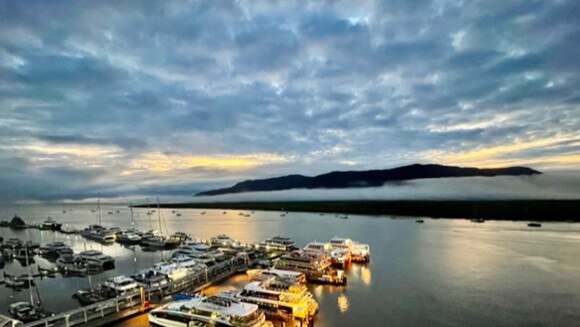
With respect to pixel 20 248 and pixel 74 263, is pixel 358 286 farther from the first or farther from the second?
pixel 20 248

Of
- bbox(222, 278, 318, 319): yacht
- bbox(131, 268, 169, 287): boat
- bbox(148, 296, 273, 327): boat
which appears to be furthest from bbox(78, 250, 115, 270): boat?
bbox(222, 278, 318, 319): yacht

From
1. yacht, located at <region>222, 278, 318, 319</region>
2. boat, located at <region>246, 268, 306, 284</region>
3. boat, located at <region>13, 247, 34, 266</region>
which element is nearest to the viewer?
yacht, located at <region>222, 278, 318, 319</region>

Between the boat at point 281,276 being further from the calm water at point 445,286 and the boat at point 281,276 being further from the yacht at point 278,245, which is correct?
the yacht at point 278,245

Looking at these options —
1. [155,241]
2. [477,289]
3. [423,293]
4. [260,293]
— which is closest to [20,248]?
[155,241]

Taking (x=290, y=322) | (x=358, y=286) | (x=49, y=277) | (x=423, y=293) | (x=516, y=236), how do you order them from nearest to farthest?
(x=290, y=322)
(x=423, y=293)
(x=358, y=286)
(x=49, y=277)
(x=516, y=236)

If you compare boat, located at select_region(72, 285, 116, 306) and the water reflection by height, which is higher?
boat, located at select_region(72, 285, 116, 306)

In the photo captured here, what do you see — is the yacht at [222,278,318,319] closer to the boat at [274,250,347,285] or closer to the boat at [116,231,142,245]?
the boat at [274,250,347,285]

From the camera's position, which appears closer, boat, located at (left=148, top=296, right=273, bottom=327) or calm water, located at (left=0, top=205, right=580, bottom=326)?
boat, located at (left=148, top=296, right=273, bottom=327)
